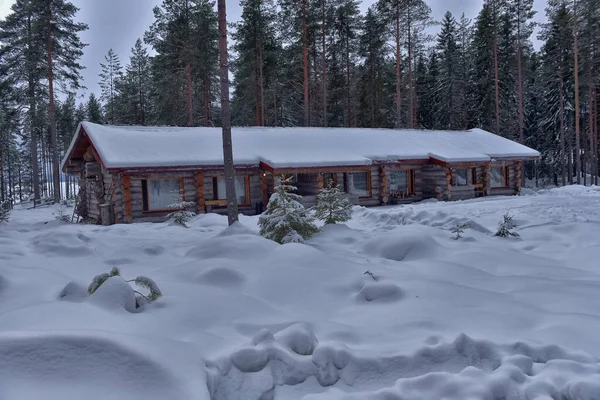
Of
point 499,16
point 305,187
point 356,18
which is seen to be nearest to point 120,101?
point 356,18

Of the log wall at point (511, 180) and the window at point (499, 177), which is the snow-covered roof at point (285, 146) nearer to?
the log wall at point (511, 180)

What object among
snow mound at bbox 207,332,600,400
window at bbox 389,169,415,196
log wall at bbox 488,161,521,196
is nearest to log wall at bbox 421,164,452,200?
window at bbox 389,169,415,196

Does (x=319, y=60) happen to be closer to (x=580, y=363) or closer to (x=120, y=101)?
(x=120, y=101)

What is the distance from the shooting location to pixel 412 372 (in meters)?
3.59

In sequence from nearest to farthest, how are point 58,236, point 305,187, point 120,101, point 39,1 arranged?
point 58,236
point 305,187
point 39,1
point 120,101

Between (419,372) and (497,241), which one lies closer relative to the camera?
(419,372)

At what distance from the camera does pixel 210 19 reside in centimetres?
2922

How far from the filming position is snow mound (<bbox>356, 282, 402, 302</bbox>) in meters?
5.18

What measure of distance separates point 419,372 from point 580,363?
1.39m

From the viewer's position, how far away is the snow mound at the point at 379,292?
518 centimetres

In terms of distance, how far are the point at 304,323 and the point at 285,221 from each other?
4.20 meters

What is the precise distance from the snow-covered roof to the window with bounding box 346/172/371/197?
109 centimetres

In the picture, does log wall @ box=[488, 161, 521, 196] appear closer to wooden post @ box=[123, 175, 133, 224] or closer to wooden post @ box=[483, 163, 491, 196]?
wooden post @ box=[483, 163, 491, 196]

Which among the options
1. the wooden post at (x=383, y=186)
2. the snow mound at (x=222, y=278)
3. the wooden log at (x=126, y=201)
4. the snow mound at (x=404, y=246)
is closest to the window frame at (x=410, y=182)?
the wooden post at (x=383, y=186)
